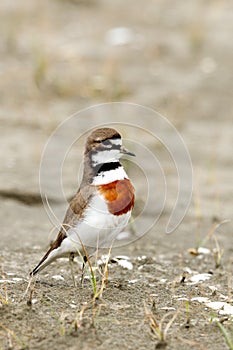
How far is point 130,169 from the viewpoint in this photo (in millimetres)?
6902

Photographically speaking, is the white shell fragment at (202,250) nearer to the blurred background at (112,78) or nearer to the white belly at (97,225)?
the blurred background at (112,78)

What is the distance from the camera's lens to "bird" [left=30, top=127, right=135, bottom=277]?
4.07 meters

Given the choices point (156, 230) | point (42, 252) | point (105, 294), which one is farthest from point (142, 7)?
point (105, 294)

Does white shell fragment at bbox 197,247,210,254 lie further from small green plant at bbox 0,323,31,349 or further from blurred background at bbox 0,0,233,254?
small green plant at bbox 0,323,31,349

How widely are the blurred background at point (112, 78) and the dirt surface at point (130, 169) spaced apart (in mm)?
16

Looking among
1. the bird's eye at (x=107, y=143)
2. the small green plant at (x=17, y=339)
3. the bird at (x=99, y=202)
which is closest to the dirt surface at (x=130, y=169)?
the small green plant at (x=17, y=339)

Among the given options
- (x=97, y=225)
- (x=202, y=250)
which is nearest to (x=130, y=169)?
(x=202, y=250)

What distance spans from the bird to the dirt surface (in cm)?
24

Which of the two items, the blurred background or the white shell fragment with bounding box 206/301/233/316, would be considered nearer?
the white shell fragment with bounding box 206/301/233/316

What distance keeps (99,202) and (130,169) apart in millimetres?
2839

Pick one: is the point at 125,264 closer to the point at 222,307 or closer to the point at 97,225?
the point at 97,225

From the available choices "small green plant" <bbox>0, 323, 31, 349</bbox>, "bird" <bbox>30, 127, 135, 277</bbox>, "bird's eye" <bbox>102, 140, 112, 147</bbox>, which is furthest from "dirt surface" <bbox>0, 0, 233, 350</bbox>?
"bird's eye" <bbox>102, 140, 112, 147</bbox>

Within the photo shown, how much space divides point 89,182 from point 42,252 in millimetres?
1083

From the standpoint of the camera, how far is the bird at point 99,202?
4.07 metres
